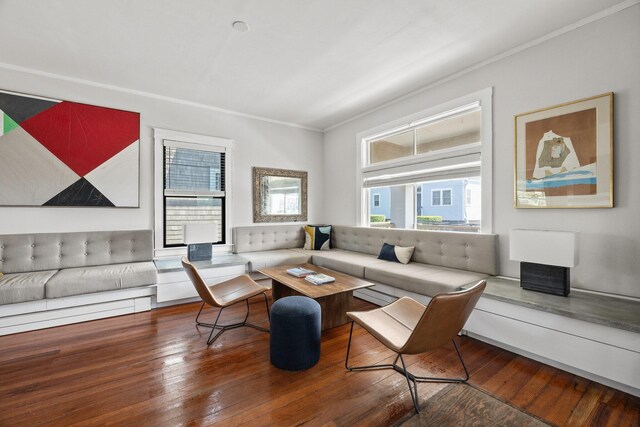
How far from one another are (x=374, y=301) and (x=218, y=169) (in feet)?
9.99

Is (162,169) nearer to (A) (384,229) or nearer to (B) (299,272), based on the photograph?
(B) (299,272)

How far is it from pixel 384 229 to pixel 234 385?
2.81 m

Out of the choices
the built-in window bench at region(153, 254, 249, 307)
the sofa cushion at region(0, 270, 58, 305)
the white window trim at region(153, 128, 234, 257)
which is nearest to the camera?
the sofa cushion at region(0, 270, 58, 305)

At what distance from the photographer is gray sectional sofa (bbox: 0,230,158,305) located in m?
2.77

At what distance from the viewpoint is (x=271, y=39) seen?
2623 mm

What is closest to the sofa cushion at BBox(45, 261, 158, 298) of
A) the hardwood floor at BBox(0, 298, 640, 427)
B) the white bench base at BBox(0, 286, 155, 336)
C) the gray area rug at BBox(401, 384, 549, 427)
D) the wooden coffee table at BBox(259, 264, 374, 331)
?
the white bench base at BBox(0, 286, 155, 336)

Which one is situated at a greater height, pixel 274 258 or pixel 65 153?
pixel 65 153

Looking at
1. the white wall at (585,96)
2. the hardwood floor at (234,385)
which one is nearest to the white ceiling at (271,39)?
the white wall at (585,96)

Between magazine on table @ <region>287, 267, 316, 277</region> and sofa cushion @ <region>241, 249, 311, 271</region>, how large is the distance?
73cm

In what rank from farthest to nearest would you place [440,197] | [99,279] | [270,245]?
1. [270,245]
2. [440,197]
3. [99,279]

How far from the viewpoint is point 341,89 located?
147 inches

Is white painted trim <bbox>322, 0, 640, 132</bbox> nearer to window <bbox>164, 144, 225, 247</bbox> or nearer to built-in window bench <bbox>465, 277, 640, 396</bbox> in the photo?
built-in window bench <bbox>465, 277, 640, 396</bbox>

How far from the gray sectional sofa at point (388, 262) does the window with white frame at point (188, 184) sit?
1.86 ft

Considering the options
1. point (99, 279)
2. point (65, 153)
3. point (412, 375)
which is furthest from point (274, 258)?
point (65, 153)
